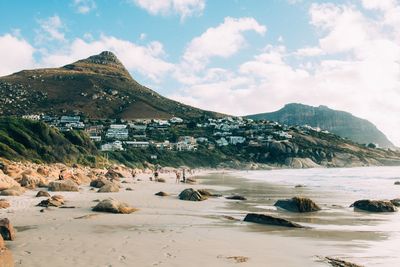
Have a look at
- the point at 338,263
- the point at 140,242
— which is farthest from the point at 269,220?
the point at 338,263

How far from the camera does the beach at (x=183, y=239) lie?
10.6m

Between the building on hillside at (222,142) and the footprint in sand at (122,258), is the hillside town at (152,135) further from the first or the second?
the footprint in sand at (122,258)

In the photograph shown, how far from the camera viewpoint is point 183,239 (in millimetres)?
13430

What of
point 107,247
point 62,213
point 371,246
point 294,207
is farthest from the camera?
point 294,207

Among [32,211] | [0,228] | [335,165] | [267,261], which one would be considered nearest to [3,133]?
Answer: [32,211]

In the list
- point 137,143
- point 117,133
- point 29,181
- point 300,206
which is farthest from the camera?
point 117,133

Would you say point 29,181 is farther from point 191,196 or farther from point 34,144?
point 34,144

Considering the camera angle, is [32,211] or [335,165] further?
[335,165]

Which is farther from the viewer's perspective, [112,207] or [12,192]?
[12,192]

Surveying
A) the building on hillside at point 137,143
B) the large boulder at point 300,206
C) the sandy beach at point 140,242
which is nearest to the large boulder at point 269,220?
the sandy beach at point 140,242

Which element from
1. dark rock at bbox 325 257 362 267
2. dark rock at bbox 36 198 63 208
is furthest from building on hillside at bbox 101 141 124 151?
dark rock at bbox 325 257 362 267

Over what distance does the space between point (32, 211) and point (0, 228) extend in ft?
22.7

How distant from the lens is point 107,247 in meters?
11.8

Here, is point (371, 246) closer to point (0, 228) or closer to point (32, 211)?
point (0, 228)
